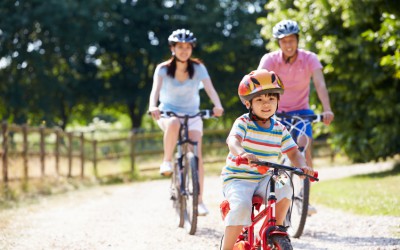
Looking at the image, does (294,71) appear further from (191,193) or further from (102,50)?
(102,50)

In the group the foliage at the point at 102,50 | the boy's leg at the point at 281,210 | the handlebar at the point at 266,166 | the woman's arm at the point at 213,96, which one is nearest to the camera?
the handlebar at the point at 266,166

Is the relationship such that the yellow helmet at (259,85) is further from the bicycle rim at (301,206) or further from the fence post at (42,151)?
the fence post at (42,151)

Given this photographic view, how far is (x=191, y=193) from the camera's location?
755 centimetres

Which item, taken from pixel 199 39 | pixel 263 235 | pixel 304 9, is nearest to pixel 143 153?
pixel 304 9

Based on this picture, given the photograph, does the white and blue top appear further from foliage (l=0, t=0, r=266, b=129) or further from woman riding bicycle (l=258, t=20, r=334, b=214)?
foliage (l=0, t=0, r=266, b=129)

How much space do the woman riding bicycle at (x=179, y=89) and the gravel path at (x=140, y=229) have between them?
794 mm

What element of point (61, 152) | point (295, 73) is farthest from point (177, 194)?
point (61, 152)

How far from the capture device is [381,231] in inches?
285

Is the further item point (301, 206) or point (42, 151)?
point (42, 151)

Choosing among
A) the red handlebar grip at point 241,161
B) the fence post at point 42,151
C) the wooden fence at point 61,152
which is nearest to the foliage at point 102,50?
the wooden fence at point 61,152

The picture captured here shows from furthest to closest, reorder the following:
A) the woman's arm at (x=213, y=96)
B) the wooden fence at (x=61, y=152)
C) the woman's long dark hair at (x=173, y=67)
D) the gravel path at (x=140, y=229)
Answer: the wooden fence at (x=61, y=152)
the woman's long dark hair at (x=173, y=67)
the woman's arm at (x=213, y=96)
the gravel path at (x=140, y=229)

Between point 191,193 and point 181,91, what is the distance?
114 cm

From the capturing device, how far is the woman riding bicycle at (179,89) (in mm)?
7688

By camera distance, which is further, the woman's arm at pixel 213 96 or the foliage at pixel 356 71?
the foliage at pixel 356 71
